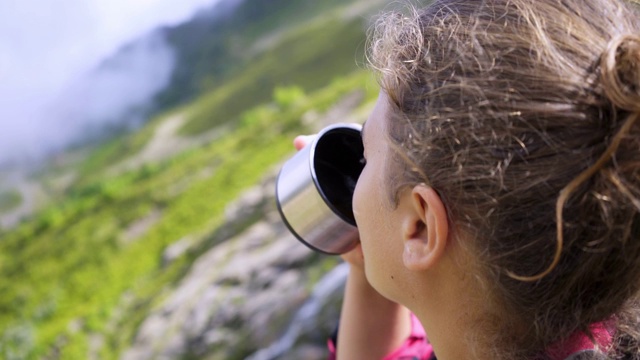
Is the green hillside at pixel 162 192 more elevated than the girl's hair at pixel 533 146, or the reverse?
the girl's hair at pixel 533 146

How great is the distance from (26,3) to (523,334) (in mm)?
5082

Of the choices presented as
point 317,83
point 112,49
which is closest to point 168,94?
point 112,49

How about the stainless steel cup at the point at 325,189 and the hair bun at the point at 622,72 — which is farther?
the stainless steel cup at the point at 325,189

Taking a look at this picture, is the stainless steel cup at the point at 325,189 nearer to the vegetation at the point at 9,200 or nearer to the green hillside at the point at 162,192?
the green hillside at the point at 162,192

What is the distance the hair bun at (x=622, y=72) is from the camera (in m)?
0.84

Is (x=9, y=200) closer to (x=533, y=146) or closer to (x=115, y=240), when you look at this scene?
(x=115, y=240)

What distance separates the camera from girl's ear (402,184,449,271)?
3.21 ft

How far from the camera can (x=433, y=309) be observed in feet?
3.61

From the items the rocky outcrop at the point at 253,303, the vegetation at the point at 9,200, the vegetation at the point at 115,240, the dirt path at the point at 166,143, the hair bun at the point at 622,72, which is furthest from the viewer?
the dirt path at the point at 166,143

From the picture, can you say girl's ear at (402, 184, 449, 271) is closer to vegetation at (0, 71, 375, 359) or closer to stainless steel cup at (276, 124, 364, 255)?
stainless steel cup at (276, 124, 364, 255)

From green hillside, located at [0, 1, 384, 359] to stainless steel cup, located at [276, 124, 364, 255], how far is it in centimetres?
236

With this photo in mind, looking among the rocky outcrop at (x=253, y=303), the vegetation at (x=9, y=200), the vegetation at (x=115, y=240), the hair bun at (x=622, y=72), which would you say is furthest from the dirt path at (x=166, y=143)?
the hair bun at (x=622, y=72)

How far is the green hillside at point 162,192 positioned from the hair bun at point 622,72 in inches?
118

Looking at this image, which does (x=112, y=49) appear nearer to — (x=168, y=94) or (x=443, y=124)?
(x=168, y=94)
